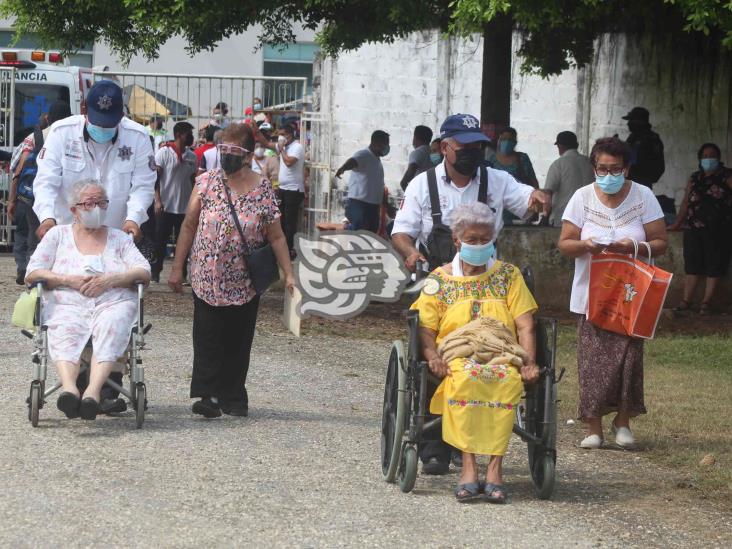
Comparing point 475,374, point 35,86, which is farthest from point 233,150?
point 35,86

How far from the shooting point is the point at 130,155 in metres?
9.02

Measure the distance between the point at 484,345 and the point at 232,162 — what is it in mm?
2400

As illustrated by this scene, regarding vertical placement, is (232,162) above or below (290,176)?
above

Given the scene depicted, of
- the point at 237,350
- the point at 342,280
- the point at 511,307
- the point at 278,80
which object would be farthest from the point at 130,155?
the point at 278,80

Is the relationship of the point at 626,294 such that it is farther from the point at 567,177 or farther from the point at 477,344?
the point at 567,177

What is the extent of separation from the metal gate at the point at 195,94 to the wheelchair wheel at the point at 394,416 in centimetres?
1322

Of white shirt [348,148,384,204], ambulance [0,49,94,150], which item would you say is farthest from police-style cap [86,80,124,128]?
ambulance [0,49,94,150]

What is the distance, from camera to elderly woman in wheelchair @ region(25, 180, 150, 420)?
8289 millimetres

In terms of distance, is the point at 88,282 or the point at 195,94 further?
the point at 195,94

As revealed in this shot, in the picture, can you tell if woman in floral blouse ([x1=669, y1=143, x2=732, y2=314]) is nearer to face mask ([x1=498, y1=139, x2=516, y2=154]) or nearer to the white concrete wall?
face mask ([x1=498, y1=139, x2=516, y2=154])

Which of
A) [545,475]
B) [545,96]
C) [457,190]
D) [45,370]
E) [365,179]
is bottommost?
[545,475]

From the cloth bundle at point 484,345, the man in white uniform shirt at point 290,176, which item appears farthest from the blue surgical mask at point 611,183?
the man in white uniform shirt at point 290,176

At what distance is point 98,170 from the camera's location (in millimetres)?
9000

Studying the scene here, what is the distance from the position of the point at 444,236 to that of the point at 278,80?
45.7 feet
